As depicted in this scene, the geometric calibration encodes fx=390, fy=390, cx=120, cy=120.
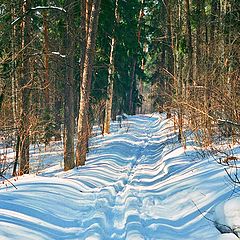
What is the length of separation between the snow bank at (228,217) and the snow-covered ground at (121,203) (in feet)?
0.33

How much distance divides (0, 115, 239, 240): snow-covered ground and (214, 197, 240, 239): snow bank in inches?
4.0

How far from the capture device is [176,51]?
59.3 ft

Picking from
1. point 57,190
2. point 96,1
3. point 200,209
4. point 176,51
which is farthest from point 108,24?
point 200,209

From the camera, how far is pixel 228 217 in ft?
19.9

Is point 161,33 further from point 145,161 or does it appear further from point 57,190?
point 57,190

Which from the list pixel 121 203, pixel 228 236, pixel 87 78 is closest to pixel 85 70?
pixel 87 78

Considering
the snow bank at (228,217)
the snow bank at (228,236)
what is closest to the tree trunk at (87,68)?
the snow bank at (228,217)

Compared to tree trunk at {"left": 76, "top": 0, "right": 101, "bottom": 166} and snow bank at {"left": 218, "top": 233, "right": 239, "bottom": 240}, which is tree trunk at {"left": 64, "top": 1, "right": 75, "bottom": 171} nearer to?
tree trunk at {"left": 76, "top": 0, "right": 101, "bottom": 166}

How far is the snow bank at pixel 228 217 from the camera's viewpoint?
586 cm

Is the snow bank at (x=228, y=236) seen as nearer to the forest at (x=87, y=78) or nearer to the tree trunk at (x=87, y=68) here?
the forest at (x=87, y=78)

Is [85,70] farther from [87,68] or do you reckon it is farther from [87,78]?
[87,78]

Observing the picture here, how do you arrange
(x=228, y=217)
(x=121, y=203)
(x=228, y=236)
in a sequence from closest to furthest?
(x=228, y=236)
(x=228, y=217)
(x=121, y=203)

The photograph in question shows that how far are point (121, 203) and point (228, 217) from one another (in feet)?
9.53

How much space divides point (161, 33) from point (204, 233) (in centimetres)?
2654
